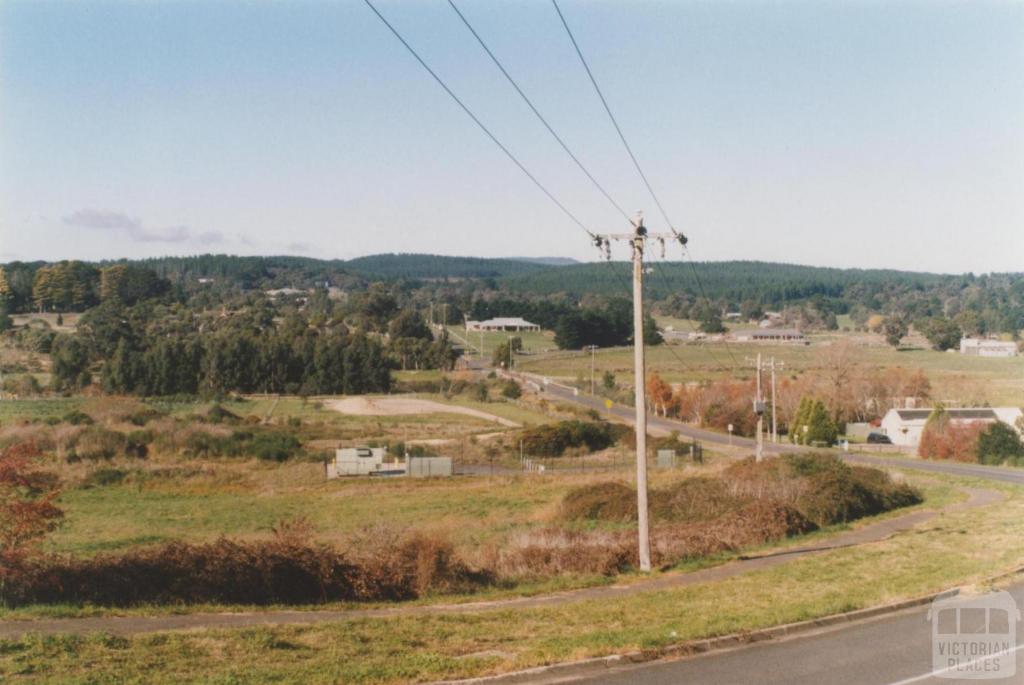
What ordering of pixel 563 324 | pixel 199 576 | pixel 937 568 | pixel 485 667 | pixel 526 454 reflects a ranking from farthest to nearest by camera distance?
pixel 563 324 → pixel 526 454 → pixel 937 568 → pixel 199 576 → pixel 485 667

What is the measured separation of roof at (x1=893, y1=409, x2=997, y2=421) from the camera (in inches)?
2424

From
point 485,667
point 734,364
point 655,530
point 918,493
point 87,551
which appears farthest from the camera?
point 734,364

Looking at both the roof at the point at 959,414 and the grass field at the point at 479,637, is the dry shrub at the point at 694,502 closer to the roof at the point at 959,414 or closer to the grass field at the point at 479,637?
the grass field at the point at 479,637

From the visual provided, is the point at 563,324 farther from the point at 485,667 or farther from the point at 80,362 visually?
the point at 485,667

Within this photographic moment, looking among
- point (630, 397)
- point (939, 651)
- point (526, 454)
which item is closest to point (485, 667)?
point (939, 651)

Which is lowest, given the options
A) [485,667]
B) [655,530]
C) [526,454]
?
[526,454]

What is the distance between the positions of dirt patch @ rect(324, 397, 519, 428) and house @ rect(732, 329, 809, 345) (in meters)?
89.6

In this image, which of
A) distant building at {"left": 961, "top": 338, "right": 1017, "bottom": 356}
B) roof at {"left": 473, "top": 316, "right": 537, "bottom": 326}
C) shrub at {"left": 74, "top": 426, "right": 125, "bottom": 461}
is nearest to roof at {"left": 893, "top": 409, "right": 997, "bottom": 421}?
shrub at {"left": 74, "top": 426, "right": 125, "bottom": 461}

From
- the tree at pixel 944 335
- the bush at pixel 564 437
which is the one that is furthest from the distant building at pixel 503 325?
the bush at pixel 564 437

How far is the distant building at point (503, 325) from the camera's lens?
18625 cm

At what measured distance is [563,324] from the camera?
14850 centimetres

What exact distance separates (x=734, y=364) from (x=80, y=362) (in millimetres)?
80142

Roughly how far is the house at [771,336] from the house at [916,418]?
304 feet

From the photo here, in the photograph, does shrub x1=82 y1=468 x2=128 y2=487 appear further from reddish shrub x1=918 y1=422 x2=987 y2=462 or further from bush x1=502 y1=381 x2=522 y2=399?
bush x1=502 y1=381 x2=522 y2=399
